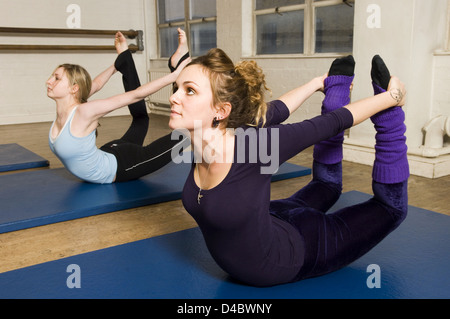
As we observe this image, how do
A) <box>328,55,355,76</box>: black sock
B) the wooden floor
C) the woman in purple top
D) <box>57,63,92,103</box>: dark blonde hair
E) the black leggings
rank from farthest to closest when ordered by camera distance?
1. the black leggings
2. <box>57,63,92,103</box>: dark blonde hair
3. the wooden floor
4. <box>328,55,355,76</box>: black sock
5. the woman in purple top

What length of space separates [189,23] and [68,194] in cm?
425

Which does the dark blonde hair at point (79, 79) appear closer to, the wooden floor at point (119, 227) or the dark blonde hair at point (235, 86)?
the wooden floor at point (119, 227)

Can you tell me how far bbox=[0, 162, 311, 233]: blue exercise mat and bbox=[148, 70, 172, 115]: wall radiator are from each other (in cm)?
368

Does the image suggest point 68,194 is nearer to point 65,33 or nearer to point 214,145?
point 214,145

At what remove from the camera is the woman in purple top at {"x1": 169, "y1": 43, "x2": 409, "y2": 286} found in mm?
1227

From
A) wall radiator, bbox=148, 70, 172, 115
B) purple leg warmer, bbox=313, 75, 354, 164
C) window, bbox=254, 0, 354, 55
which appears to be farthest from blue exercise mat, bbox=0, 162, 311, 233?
wall radiator, bbox=148, 70, 172, 115

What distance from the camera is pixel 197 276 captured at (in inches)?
59.1

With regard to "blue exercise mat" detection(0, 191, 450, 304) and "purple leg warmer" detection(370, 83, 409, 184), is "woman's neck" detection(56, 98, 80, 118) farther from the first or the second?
"purple leg warmer" detection(370, 83, 409, 184)

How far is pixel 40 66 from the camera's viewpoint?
605 cm

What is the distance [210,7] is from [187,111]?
4970 millimetres

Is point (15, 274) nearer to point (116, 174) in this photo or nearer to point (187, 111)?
point (187, 111)

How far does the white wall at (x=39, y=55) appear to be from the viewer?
5.81 m

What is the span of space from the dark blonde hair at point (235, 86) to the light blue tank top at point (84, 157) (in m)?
1.37

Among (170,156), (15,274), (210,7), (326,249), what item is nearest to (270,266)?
(326,249)
